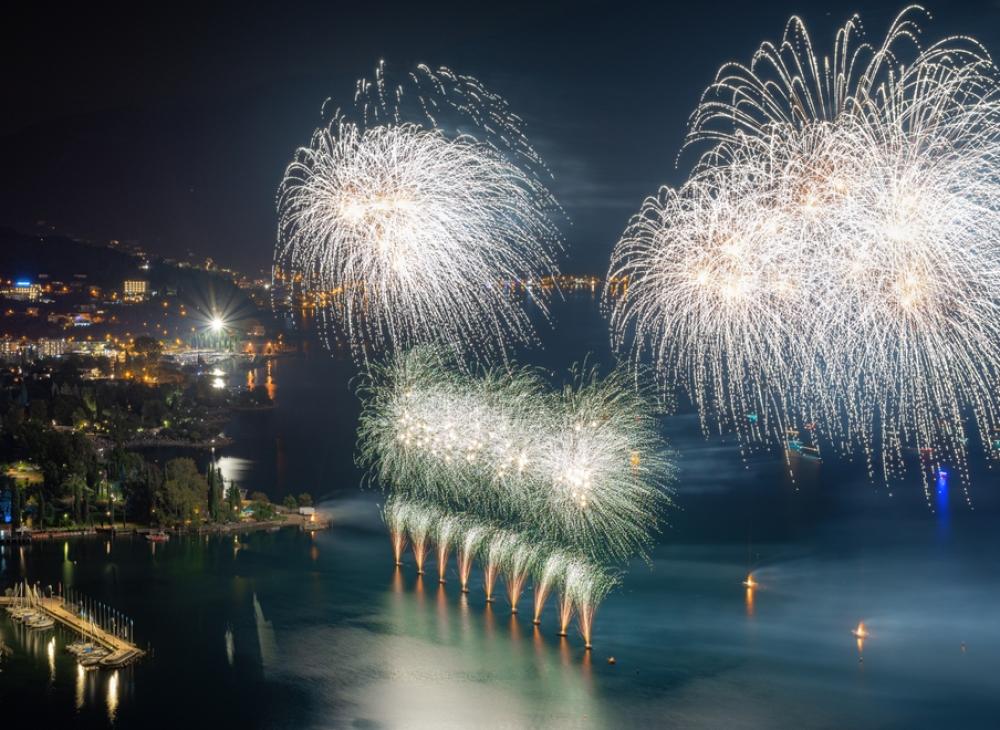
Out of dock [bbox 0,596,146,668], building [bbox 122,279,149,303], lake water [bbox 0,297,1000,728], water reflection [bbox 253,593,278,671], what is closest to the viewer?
lake water [bbox 0,297,1000,728]

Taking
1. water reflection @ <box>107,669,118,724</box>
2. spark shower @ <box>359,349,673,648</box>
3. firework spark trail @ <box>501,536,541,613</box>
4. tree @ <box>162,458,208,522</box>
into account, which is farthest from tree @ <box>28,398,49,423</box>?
firework spark trail @ <box>501,536,541,613</box>

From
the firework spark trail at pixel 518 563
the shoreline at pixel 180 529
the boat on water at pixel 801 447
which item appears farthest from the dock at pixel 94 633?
the boat on water at pixel 801 447

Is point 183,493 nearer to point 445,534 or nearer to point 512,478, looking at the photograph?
point 445,534

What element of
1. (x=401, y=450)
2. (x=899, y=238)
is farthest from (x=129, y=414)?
(x=899, y=238)

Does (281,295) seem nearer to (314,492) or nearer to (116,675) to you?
(314,492)

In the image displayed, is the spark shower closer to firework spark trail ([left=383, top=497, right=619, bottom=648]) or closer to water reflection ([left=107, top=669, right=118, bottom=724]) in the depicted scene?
firework spark trail ([left=383, top=497, right=619, bottom=648])

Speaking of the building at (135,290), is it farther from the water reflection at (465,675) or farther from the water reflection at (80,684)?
the water reflection at (80,684)
